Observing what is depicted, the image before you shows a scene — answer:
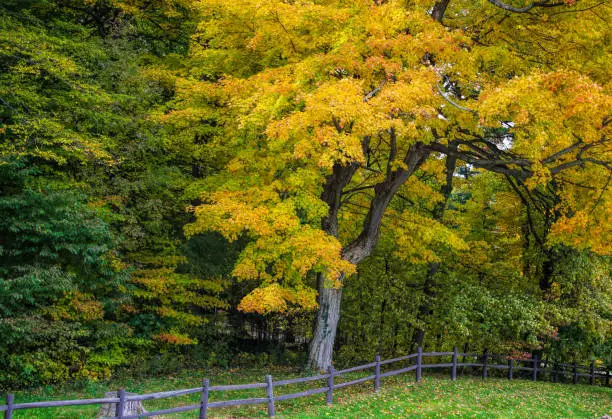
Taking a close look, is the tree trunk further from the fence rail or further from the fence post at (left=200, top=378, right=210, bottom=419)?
the fence post at (left=200, top=378, right=210, bottom=419)

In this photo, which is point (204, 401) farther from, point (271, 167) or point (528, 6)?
point (528, 6)

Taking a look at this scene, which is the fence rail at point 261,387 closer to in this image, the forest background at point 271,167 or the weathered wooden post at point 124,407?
the weathered wooden post at point 124,407

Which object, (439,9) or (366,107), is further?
(439,9)

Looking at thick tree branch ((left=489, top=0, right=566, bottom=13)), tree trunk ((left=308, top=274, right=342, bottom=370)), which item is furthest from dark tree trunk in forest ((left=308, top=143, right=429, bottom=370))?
thick tree branch ((left=489, top=0, right=566, bottom=13))

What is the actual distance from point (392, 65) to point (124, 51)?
832 centimetres

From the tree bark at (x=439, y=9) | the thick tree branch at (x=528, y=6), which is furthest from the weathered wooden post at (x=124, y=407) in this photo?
the thick tree branch at (x=528, y=6)

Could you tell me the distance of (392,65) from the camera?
12383mm

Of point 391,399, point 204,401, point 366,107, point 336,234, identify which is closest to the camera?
point 204,401

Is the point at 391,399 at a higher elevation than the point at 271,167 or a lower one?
lower

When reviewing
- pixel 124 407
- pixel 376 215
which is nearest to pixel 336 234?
pixel 376 215

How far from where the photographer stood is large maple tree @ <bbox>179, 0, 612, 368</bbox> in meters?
11.8

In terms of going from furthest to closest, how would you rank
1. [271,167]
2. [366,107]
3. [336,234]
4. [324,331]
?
[336,234] → [324,331] → [271,167] → [366,107]

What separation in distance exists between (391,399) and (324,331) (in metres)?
3.06

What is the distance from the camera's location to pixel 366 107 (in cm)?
1141
